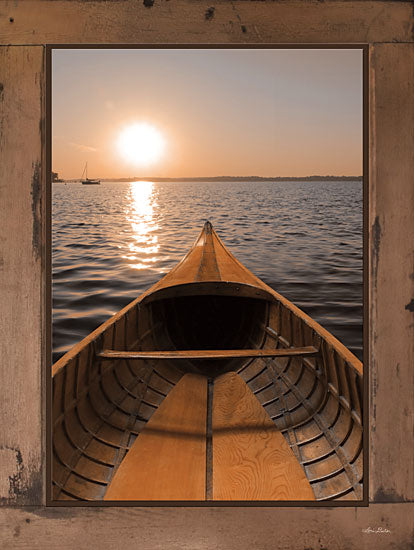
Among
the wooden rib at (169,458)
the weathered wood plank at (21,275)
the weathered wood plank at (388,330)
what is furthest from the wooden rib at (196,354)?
the weathered wood plank at (388,330)

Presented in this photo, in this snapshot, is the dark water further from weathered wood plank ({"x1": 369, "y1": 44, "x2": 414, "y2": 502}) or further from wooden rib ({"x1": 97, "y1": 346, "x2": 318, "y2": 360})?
weathered wood plank ({"x1": 369, "y1": 44, "x2": 414, "y2": 502})

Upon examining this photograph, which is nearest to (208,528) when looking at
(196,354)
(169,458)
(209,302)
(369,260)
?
(169,458)

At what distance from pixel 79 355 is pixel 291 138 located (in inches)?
68.5

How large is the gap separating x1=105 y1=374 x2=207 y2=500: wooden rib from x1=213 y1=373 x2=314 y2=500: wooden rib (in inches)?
2.9

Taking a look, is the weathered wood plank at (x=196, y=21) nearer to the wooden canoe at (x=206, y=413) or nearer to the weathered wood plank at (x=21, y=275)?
the weathered wood plank at (x=21, y=275)

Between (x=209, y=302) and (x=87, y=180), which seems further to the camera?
(x=209, y=302)

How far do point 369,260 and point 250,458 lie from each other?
101cm

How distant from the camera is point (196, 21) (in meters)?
1.42

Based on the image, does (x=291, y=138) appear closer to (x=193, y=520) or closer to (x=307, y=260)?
(x=307, y=260)

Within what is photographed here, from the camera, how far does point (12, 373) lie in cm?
142

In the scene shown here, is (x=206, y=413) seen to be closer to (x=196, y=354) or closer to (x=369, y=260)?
(x=196, y=354)

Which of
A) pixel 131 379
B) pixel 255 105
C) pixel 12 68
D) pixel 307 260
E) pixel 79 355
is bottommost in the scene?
pixel 131 379

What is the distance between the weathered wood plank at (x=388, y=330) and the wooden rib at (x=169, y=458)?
0.70 meters

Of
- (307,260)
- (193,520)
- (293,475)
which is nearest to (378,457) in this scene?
(293,475)
